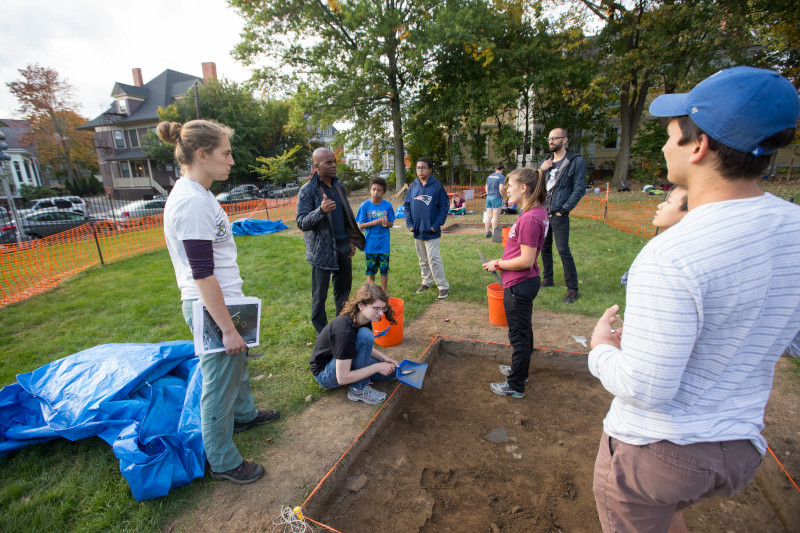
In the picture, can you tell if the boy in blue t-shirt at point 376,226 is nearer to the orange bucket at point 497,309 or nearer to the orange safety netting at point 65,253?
the orange bucket at point 497,309

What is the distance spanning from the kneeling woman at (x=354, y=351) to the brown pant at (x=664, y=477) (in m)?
2.01

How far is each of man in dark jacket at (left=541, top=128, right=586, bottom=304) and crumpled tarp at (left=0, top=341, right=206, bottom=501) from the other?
15.0 feet

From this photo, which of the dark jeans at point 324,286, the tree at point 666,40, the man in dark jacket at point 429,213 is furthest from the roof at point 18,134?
the tree at point 666,40

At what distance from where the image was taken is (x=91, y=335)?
15.6 ft

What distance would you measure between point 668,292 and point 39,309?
7923 mm

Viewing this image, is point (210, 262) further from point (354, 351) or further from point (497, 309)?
point (497, 309)

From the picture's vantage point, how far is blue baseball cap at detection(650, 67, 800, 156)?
925mm

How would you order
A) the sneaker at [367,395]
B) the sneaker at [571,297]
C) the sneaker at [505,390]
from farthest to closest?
the sneaker at [571,297] < the sneaker at [505,390] < the sneaker at [367,395]

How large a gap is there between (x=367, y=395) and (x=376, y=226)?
2.51 m

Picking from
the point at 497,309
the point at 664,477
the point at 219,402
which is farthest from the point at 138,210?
the point at 664,477

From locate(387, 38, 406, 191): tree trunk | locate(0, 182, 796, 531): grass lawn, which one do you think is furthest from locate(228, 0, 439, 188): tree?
locate(0, 182, 796, 531): grass lawn

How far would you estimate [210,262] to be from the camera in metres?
1.96

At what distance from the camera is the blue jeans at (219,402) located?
7.14ft

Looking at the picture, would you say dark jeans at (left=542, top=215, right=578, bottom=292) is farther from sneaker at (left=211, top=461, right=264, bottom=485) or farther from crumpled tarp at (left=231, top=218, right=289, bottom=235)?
crumpled tarp at (left=231, top=218, right=289, bottom=235)
